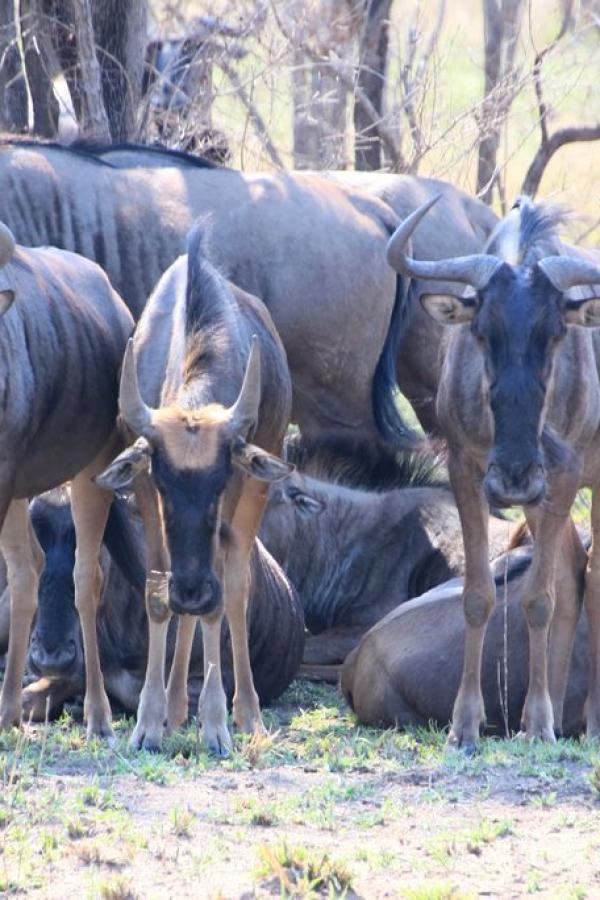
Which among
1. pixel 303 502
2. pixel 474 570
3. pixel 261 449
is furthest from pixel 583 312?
pixel 303 502

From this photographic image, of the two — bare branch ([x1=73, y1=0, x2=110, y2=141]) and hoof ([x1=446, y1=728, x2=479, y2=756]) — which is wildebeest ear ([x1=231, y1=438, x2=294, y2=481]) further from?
bare branch ([x1=73, y1=0, x2=110, y2=141])

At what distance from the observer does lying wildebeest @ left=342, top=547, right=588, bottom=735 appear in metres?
6.58

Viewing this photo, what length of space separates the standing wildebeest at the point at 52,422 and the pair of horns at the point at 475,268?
1114 millimetres

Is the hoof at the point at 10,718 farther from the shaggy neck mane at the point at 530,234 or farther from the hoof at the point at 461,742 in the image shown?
the shaggy neck mane at the point at 530,234

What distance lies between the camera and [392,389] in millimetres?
8711

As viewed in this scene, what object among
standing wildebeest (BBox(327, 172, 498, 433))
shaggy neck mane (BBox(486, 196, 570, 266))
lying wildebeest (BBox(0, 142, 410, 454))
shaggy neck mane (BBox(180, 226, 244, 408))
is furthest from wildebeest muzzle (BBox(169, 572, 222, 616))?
standing wildebeest (BBox(327, 172, 498, 433))

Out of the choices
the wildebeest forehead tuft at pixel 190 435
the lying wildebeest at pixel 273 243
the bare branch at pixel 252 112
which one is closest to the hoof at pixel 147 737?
the wildebeest forehead tuft at pixel 190 435

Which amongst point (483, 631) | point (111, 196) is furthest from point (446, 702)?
point (111, 196)

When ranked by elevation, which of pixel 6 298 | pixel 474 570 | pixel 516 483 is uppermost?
pixel 6 298

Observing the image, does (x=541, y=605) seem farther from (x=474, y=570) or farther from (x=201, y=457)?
(x=201, y=457)

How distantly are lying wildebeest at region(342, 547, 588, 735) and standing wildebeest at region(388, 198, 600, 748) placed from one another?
132 mm

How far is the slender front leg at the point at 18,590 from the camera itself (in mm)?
6285

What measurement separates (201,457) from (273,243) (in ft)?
10.4

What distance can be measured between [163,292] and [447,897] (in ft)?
9.20
